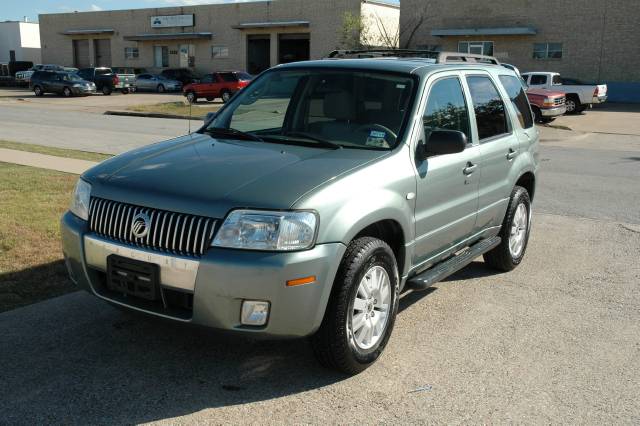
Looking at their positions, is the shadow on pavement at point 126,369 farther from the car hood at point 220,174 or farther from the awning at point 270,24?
the awning at point 270,24

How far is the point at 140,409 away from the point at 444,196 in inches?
101

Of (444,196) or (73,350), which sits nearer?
(73,350)

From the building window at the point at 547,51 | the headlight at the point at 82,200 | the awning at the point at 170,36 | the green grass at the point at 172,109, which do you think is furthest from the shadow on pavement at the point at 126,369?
the awning at the point at 170,36

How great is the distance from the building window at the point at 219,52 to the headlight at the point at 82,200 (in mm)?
50408

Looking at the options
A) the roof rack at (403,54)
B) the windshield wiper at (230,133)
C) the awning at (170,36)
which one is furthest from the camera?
the awning at (170,36)

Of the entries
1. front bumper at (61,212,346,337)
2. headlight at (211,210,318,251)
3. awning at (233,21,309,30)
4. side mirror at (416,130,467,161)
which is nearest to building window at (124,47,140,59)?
awning at (233,21,309,30)

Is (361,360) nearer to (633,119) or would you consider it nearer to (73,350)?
(73,350)

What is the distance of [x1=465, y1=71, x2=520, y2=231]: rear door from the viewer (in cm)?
540

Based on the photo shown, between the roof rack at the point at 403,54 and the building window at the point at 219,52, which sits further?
the building window at the point at 219,52

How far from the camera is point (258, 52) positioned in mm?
53031

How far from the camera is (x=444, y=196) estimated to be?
4.75 metres

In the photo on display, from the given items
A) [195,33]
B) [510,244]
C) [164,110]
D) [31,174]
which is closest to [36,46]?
[195,33]

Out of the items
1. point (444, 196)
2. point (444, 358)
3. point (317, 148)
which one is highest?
point (317, 148)

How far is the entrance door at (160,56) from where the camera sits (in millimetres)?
56625
